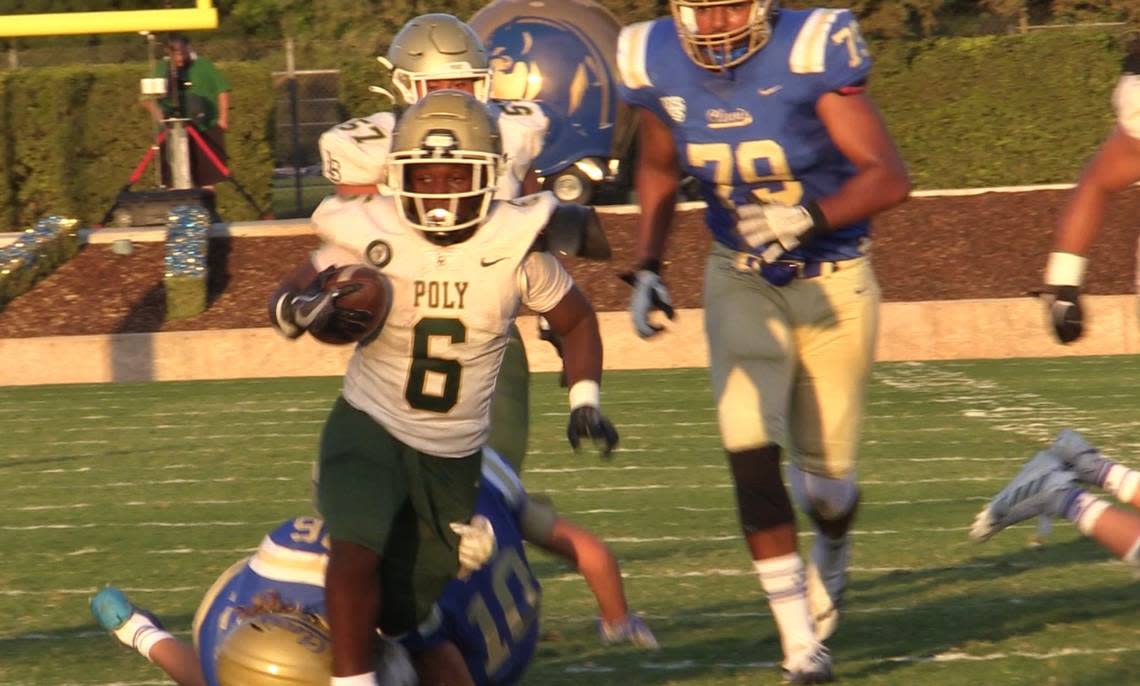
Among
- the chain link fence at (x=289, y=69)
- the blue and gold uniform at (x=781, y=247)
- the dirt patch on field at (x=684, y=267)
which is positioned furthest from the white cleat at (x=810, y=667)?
the chain link fence at (x=289, y=69)

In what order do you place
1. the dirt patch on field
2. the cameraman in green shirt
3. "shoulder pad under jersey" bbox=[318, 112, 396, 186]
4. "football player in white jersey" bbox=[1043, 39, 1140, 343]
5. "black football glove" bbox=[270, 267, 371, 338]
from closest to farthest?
"black football glove" bbox=[270, 267, 371, 338] → "football player in white jersey" bbox=[1043, 39, 1140, 343] → "shoulder pad under jersey" bbox=[318, 112, 396, 186] → the dirt patch on field → the cameraman in green shirt

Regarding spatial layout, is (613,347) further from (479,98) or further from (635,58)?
(635,58)

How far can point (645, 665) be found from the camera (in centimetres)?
539

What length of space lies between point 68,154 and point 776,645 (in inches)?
593

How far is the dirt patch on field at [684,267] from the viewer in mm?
14289

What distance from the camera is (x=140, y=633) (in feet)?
16.5

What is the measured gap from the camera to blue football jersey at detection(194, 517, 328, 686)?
182 inches

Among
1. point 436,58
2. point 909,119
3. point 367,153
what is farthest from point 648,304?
point 909,119

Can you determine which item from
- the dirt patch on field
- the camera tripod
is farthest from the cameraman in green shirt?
the dirt patch on field

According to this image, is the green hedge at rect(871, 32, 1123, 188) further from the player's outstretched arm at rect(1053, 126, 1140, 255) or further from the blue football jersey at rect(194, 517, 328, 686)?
the blue football jersey at rect(194, 517, 328, 686)

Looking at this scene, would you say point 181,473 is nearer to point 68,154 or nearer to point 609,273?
point 609,273

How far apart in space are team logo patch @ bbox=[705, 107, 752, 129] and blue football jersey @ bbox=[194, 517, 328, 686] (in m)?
1.54

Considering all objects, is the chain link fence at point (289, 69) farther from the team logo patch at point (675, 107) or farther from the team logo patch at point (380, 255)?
the team logo patch at point (380, 255)

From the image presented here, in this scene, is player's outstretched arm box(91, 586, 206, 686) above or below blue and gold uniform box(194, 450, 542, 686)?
below
